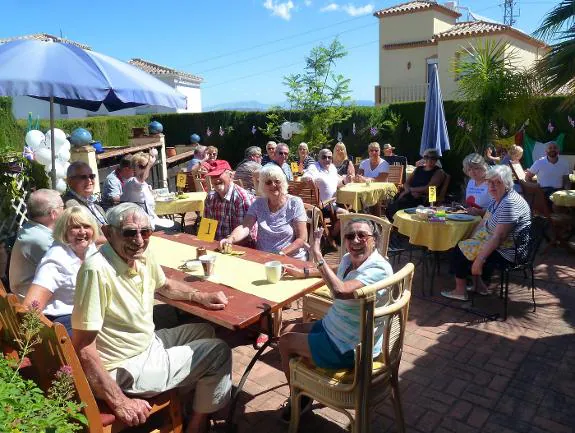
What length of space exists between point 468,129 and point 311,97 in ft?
11.9

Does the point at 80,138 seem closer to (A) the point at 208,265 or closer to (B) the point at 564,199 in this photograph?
(A) the point at 208,265

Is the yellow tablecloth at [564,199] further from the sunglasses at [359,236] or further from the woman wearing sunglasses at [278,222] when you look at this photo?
the sunglasses at [359,236]

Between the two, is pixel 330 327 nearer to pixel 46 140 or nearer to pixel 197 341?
pixel 197 341

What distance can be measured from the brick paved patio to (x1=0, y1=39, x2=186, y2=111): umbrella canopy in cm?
203

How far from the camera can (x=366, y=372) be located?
84.4 inches

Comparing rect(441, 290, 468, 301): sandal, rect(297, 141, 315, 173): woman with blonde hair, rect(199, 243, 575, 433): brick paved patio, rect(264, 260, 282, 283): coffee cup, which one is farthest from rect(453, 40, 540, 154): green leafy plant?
rect(264, 260, 282, 283): coffee cup

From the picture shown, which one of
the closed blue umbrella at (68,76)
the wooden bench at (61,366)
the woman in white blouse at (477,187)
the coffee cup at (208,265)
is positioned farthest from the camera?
the woman in white blouse at (477,187)

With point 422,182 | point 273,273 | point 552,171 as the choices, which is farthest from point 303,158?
point 273,273

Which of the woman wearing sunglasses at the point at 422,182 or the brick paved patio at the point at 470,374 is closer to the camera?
the brick paved patio at the point at 470,374

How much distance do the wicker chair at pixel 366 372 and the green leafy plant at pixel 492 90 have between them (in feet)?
19.0

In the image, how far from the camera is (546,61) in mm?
5695

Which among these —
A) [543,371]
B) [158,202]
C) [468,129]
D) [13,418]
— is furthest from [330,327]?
[468,129]

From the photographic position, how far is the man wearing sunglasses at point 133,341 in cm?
198

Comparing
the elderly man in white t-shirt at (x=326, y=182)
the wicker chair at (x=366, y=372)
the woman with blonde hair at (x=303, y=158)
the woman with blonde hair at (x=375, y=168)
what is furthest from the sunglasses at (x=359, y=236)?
the woman with blonde hair at (x=303, y=158)
